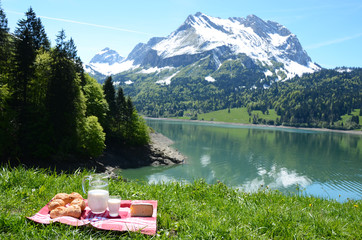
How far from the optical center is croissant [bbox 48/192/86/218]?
419 centimetres

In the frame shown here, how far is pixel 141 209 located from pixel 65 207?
4.47ft

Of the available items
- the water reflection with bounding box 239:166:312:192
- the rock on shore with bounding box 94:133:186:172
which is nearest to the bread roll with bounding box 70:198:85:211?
the rock on shore with bounding box 94:133:186:172

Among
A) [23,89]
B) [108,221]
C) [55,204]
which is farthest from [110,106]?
[108,221]

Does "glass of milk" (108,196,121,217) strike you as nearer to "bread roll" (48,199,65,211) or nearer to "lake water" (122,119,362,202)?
"bread roll" (48,199,65,211)

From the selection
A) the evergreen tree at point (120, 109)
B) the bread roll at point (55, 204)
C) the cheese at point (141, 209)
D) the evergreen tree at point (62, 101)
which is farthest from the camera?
the evergreen tree at point (120, 109)

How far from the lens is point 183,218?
196 inches

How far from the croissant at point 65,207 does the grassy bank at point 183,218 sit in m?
0.22

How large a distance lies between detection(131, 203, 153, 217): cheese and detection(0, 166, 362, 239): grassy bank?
13.2 inches

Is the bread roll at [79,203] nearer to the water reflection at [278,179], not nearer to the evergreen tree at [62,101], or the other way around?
the evergreen tree at [62,101]

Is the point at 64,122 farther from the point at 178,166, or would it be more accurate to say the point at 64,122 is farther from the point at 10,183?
the point at 10,183

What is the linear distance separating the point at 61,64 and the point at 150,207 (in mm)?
33936

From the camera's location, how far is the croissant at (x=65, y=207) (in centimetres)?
419

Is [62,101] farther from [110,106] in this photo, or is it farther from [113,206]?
[113,206]

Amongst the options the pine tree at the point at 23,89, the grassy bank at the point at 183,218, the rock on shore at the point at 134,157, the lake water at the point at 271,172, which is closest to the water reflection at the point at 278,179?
the lake water at the point at 271,172
